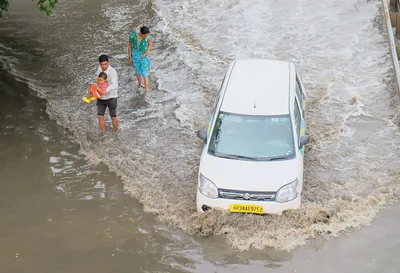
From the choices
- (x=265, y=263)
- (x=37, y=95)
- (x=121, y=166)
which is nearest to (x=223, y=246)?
(x=265, y=263)

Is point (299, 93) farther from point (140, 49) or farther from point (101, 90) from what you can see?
point (140, 49)

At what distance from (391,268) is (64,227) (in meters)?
5.10

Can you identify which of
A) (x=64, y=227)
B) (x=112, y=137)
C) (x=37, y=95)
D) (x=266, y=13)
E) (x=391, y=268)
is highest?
(x=266, y=13)

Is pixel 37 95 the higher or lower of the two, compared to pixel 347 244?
higher

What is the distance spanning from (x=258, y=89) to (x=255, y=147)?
4.32ft

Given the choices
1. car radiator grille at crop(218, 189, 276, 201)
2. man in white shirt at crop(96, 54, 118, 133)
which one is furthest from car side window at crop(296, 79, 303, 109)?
man in white shirt at crop(96, 54, 118, 133)

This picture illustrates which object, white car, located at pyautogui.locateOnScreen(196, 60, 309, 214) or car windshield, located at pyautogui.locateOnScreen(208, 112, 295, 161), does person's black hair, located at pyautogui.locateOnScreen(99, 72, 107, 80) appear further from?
car windshield, located at pyautogui.locateOnScreen(208, 112, 295, 161)

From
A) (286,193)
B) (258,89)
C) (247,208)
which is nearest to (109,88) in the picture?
(258,89)

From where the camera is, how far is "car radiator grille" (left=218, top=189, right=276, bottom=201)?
8180mm

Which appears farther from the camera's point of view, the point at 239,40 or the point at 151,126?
the point at 239,40

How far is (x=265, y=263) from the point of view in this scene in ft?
25.9

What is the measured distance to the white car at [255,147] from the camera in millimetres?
8203

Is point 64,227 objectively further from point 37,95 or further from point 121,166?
point 37,95

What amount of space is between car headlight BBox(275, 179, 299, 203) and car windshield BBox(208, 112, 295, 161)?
21.2 inches
